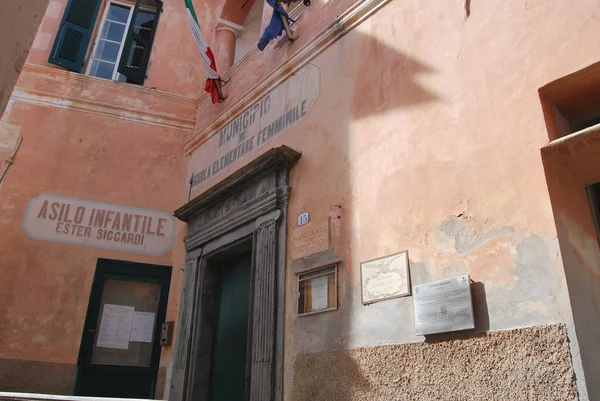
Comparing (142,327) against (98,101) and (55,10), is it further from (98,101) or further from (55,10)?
(55,10)

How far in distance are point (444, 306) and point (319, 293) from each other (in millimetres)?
1200

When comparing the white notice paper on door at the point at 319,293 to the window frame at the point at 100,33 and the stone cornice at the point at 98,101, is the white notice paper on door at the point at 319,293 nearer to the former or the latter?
the stone cornice at the point at 98,101

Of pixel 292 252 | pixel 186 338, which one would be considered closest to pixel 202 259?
pixel 186 338

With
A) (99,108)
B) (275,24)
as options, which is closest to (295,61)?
(275,24)

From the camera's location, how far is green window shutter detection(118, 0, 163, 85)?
716 cm

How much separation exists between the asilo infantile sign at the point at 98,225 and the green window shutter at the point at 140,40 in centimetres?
190

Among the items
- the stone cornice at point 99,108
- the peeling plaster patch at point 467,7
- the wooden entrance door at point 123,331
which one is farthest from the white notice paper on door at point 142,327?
the peeling plaster patch at point 467,7

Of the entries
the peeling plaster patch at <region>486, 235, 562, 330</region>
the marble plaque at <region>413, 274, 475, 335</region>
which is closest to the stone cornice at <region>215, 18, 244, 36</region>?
the marble plaque at <region>413, 274, 475, 335</region>

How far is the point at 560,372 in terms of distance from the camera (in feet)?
8.21

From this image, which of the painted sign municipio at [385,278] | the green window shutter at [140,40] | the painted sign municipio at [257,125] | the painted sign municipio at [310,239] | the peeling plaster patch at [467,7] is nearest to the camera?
the painted sign municipio at [385,278]

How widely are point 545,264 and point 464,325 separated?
1.80 feet

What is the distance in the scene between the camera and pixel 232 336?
5258mm

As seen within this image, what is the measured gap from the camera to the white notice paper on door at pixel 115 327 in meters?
5.93

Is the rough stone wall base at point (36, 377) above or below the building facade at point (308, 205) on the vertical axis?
below
